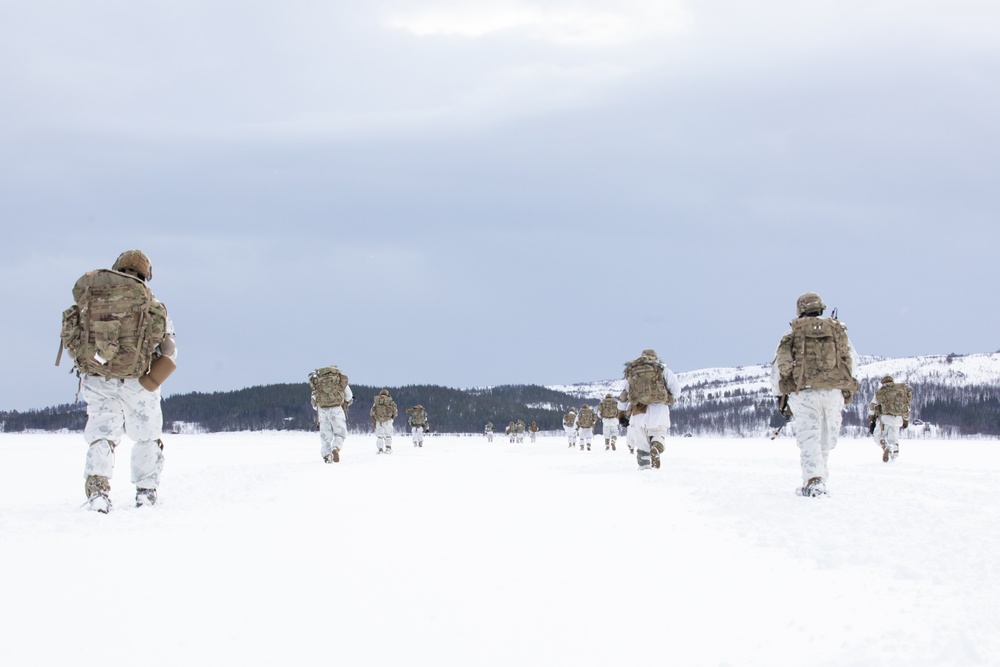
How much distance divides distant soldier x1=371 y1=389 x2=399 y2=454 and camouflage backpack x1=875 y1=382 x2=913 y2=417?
13615 mm

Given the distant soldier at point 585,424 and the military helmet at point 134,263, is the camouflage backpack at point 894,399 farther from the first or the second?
the distant soldier at point 585,424

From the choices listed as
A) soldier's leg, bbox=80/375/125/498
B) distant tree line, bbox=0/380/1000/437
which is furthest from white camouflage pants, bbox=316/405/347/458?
distant tree line, bbox=0/380/1000/437

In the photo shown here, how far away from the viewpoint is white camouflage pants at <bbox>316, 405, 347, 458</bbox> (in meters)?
17.4

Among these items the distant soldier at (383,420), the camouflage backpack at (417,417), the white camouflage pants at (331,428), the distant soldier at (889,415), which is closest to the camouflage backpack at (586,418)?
the camouflage backpack at (417,417)

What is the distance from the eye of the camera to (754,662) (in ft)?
9.27

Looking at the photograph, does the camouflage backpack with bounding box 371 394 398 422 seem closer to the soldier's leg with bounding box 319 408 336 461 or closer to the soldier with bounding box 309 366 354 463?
the soldier with bounding box 309 366 354 463

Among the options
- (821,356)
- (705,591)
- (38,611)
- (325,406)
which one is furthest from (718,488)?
(325,406)

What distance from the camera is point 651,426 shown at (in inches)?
541

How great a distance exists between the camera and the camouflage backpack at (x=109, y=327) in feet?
23.3

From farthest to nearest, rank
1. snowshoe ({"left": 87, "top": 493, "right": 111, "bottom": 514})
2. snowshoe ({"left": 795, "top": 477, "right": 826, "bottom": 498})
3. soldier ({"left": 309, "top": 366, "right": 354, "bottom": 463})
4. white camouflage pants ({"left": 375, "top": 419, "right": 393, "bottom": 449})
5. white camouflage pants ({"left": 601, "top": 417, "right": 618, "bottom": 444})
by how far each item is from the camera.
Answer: white camouflage pants ({"left": 601, "top": 417, "right": 618, "bottom": 444})
white camouflage pants ({"left": 375, "top": 419, "right": 393, "bottom": 449})
soldier ({"left": 309, "top": 366, "right": 354, "bottom": 463})
snowshoe ({"left": 795, "top": 477, "right": 826, "bottom": 498})
snowshoe ({"left": 87, "top": 493, "right": 111, "bottom": 514})

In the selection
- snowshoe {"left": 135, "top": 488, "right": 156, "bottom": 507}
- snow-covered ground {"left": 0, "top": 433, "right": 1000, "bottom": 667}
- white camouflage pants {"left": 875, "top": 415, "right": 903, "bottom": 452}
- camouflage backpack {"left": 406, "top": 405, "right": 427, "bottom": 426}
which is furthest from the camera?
camouflage backpack {"left": 406, "top": 405, "right": 427, "bottom": 426}

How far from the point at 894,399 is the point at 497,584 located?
17.9m

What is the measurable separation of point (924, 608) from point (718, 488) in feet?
18.8

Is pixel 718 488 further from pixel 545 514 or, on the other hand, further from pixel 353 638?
pixel 353 638
